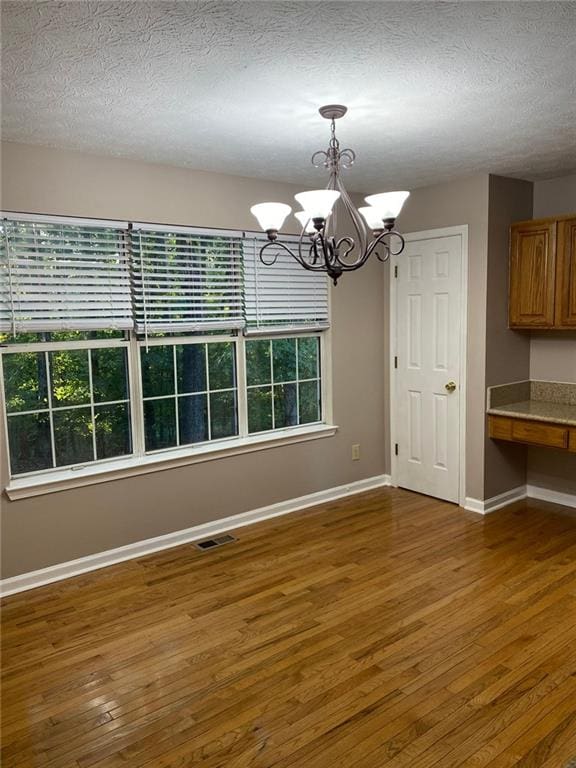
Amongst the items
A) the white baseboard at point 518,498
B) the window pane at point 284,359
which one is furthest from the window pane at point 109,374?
the white baseboard at point 518,498

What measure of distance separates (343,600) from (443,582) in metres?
0.62

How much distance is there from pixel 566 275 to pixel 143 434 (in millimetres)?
3082

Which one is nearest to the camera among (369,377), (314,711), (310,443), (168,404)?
(314,711)

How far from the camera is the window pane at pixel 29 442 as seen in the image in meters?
3.38

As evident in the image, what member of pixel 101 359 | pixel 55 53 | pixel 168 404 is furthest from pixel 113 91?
pixel 168 404

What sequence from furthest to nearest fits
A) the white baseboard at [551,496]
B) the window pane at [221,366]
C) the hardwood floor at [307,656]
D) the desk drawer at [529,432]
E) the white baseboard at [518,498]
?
the white baseboard at [551,496] → the white baseboard at [518,498] → the window pane at [221,366] → the desk drawer at [529,432] → the hardwood floor at [307,656]

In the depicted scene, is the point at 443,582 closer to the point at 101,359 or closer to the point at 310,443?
the point at 310,443

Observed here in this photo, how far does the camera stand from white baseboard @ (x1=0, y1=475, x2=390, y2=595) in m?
3.40

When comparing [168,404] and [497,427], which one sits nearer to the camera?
[168,404]

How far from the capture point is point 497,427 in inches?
171

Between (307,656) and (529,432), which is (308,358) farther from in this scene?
(307,656)

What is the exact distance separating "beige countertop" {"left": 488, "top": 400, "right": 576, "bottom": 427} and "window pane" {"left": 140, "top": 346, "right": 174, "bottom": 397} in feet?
7.67

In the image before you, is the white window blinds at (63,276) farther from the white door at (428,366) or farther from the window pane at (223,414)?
the white door at (428,366)

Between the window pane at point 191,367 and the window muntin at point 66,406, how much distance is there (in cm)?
38
